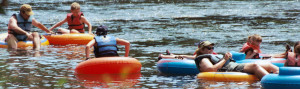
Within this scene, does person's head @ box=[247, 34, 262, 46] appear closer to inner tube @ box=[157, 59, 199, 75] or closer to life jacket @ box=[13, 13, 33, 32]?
inner tube @ box=[157, 59, 199, 75]

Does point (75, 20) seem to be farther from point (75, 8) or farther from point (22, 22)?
point (22, 22)

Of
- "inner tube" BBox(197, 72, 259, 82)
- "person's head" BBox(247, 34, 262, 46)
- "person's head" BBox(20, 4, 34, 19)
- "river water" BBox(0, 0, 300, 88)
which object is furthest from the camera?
"person's head" BBox(20, 4, 34, 19)

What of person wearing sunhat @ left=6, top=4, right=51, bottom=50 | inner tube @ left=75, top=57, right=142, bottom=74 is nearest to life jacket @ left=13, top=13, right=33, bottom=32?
person wearing sunhat @ left=6, top=4, right=51, bottom=50

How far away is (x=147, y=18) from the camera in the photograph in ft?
70.1

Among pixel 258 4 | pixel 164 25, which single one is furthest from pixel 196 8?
pixel 164 25

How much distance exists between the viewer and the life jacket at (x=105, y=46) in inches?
331

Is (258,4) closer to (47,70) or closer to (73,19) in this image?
(73,19)

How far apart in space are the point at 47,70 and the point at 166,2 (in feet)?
71.7

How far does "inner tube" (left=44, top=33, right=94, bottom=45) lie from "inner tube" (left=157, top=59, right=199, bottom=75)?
4.85 meters

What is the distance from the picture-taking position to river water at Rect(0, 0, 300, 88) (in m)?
7.93

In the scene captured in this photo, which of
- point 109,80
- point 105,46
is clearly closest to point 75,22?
point 105,46

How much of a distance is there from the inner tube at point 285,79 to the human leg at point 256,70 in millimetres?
521

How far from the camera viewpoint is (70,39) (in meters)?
13.3

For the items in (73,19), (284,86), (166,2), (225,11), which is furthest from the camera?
(166,2)
